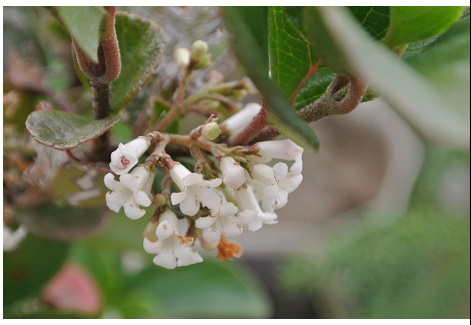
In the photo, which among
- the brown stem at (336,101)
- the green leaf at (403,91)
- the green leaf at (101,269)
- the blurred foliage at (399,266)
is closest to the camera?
the green leaf at (403,91)

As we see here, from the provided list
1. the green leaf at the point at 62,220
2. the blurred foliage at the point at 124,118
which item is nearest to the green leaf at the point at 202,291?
the blurred foliage at the point at 124,118

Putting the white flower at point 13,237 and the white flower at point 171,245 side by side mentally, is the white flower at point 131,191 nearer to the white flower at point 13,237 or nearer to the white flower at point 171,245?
the white flower at point 171,245

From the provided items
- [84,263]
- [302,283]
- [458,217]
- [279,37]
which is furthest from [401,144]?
[279,37]

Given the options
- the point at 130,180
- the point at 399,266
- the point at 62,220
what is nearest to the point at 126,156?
the point at 130,180

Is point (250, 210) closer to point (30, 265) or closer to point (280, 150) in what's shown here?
point (280, 150)

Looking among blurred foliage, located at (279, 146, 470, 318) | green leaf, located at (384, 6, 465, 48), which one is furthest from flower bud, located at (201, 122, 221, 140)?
blurred foliage, located at (279, 146, 470, 318)
